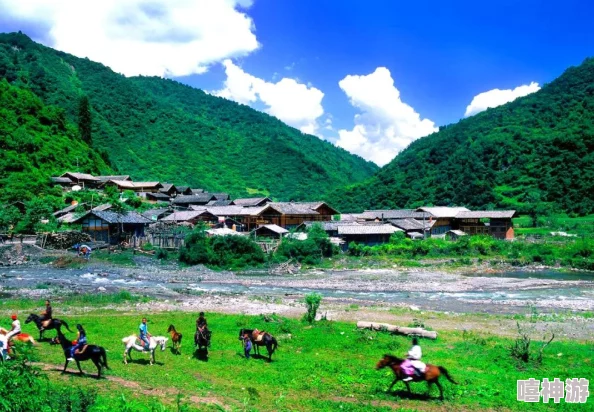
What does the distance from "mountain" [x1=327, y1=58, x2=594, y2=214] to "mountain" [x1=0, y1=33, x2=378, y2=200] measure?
2546 cm

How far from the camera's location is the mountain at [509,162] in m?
97.9

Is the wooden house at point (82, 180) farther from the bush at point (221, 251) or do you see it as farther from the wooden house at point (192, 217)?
the bush at point (221, 251)

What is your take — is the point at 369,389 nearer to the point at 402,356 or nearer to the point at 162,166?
the point at 402,356

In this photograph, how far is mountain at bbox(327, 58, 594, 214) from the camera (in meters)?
97.9

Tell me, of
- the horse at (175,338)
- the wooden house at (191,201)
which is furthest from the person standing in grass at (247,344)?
the wooden house at (191,201)

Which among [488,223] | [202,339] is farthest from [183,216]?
[202,339]

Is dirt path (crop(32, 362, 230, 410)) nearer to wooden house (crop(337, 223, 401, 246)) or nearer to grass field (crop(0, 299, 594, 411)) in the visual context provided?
grass field (crop(0, 299, 594, 411))

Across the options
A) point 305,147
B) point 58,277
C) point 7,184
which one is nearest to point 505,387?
point 58,277

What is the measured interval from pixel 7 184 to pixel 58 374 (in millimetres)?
63975

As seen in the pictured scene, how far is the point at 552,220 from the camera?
80.9 m

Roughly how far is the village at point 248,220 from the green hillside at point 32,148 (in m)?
4.95

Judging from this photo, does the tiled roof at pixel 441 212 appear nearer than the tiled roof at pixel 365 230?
No

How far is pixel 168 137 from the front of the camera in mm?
154500

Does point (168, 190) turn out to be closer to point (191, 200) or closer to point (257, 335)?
point (191, 200)
